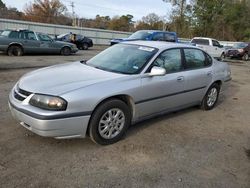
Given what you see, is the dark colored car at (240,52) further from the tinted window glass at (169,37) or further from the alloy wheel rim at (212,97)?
the alloy wheel rim at (212,97)

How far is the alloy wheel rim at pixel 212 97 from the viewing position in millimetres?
6201

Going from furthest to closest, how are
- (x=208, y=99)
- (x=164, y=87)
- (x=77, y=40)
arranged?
(x=77, y=40) → (x=208, y=99) → (x=164, y=87)

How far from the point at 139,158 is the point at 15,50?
1251 centimetres

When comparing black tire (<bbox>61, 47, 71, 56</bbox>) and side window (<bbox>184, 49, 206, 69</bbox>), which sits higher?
side window (<bbox>184, 49, 206, 69</bbox>)

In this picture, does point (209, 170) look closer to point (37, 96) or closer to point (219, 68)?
point (37, 96)

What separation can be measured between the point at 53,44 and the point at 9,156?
43.2 feet

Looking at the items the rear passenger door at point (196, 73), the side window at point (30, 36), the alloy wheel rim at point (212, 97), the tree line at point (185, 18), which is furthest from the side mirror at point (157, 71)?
the tree line at point (185, 18)

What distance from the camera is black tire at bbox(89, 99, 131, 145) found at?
3.84 meters

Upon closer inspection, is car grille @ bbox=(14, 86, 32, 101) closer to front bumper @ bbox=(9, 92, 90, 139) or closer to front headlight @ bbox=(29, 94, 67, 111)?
front bumper @ bbox=(9, 92, 90, 139)

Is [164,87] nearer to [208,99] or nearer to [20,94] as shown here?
[208,99]

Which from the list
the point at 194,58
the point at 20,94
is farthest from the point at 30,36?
the point at 20,94

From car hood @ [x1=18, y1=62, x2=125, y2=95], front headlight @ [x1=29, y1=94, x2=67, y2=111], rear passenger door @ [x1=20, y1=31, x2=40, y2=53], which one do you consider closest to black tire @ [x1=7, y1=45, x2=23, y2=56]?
rear passenger door @ [x1=20, y1=31, x2=40, y2=53]

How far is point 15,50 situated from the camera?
14.4 meters

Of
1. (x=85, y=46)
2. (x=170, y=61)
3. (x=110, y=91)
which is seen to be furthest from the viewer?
(x=85, y=46)
